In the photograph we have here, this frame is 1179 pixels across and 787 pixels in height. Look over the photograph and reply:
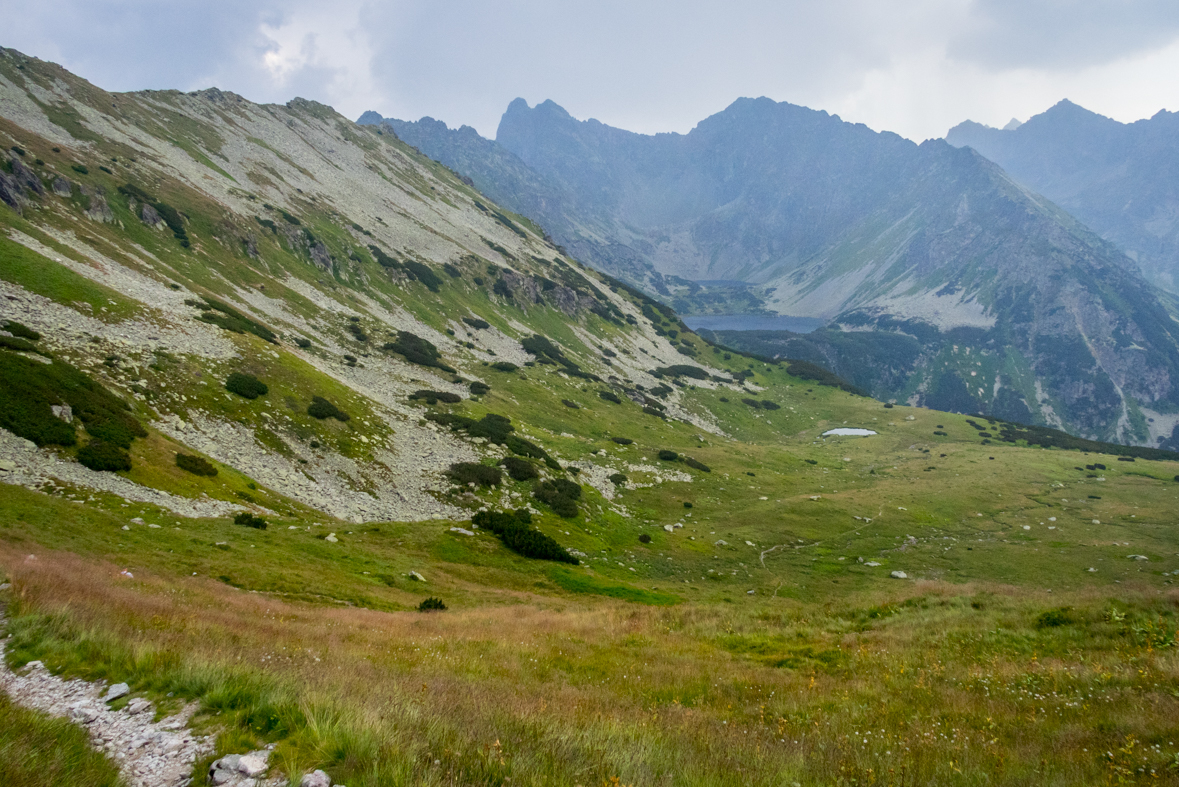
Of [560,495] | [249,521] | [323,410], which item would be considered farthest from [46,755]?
[323,410]

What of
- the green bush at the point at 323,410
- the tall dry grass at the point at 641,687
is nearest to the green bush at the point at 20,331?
the green bush at the point at 323,410

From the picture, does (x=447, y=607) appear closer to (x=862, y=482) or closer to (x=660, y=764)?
(x=660, y=764)

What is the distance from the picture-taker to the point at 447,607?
21.6 m

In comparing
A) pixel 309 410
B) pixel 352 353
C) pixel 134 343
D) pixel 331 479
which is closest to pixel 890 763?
pixel 331 479

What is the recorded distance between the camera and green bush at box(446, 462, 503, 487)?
1492 inches

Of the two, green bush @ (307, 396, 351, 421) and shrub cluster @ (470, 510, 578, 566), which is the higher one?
green bush @ (307, 396, 351, 421)

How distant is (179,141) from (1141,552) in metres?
144

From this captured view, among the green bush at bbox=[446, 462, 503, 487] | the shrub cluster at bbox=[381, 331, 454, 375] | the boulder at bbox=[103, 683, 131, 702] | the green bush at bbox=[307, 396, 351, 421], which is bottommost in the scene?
the green bush at bbox=[446, 462, 503, 487]

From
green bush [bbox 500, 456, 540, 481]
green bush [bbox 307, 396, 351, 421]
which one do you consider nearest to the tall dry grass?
green bush [bbox 307, 396, 351, 421]

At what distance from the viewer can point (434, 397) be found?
51.7m

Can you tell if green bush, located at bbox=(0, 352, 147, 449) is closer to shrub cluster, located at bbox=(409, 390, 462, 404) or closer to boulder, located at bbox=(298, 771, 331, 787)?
shrub cluster, located at bbox=(409, 390, 462, 404)

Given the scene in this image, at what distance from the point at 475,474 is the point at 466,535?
8196 millimetres

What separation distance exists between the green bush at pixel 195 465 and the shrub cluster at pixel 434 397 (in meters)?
23.3

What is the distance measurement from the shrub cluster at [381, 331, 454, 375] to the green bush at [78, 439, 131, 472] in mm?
39466
